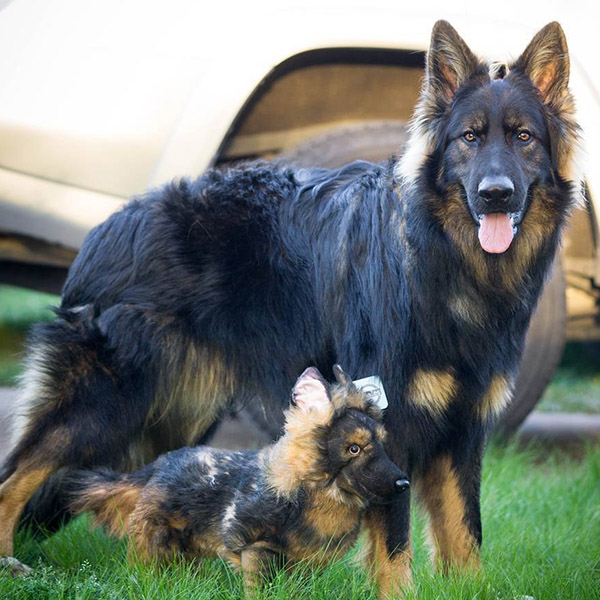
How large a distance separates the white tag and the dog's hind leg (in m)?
1.07

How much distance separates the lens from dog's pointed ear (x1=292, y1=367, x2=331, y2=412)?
3.46 metres

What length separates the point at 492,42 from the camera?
16.2ft

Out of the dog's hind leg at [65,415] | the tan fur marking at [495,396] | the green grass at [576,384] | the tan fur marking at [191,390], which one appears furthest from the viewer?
the green grass at [576,384]

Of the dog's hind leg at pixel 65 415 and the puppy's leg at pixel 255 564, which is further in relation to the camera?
the dog's hind leg at pixel 65 415

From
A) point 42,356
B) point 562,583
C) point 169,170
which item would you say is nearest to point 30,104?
point 169,170

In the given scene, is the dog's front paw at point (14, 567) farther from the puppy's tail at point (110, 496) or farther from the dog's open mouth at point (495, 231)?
the dog's open mouth at point (495, 231)

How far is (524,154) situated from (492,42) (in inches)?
63.4

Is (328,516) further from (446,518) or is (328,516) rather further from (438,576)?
(446,518)

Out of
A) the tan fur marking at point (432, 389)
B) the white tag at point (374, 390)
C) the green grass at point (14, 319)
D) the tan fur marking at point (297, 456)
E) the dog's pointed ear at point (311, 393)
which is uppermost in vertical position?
the tan fur marking at point (432, 389)

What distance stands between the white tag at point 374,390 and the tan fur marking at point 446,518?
58 cm

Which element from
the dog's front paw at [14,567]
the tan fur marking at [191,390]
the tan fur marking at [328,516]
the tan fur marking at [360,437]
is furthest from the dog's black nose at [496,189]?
the dog's front paw at [14,567]

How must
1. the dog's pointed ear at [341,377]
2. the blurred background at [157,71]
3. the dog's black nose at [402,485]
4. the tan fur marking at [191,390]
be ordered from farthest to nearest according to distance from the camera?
the blurred background at [157,71]
the tan fur marking at [191,390]
the dog's pointed ear at [341,377]
the dog's black nose at [402,485]

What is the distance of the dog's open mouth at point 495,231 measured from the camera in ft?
11.6

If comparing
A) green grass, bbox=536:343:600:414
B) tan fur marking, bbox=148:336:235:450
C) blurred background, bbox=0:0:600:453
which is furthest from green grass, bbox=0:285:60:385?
green grass, bbox=536:343:600:414
